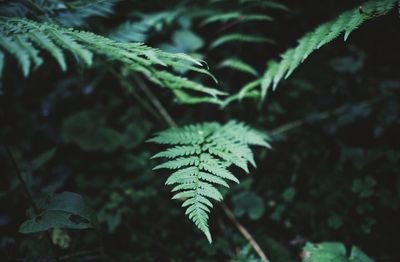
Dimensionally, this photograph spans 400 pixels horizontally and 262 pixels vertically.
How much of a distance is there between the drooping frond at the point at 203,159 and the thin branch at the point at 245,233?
0.56 m

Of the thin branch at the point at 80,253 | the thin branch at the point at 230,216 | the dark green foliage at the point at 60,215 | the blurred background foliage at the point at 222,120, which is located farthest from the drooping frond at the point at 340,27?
the thin branch at the point at 80,253

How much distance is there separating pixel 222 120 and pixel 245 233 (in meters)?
1.17

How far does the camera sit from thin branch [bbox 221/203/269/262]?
214 cm

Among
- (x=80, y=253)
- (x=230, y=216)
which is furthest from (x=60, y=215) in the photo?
(x=230, y=216)

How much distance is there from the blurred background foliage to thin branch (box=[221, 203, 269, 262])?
46mm

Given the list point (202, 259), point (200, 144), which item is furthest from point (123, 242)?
point (200, 144)

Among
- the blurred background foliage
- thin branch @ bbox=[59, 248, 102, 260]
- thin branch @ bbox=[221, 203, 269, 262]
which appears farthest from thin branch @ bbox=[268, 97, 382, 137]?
thin branch @ bbox=[59, 248, 102, 260]

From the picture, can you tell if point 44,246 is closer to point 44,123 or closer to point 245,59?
point 44,123

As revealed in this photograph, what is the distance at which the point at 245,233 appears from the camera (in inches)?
90.6

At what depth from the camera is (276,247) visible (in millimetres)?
2289

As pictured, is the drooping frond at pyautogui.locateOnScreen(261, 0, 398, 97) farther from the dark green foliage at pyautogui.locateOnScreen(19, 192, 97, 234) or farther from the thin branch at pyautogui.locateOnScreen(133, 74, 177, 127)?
the dark green foliage at pyautogui.locateOnScreen(19, 192, 97, 234)

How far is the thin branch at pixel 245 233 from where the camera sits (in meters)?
2.14

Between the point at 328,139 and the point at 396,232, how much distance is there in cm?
91

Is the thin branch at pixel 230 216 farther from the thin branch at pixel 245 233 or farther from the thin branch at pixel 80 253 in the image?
the thin branch at pixel 80 253
